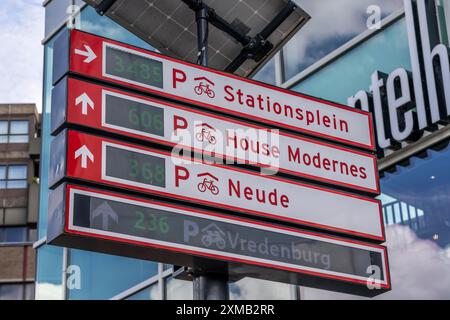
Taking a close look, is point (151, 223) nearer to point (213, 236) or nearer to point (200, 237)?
point (200, 237)

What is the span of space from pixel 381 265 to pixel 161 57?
2.62 metres

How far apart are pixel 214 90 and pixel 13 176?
44.6 meters

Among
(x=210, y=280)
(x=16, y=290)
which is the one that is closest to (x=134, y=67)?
(x=210, y=280)

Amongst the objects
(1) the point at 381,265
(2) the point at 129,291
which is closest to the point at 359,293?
(1) the point at 381,265

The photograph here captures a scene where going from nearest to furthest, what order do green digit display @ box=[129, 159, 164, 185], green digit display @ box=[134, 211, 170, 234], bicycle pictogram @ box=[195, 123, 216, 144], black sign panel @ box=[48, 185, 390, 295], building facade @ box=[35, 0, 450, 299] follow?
1. black sign panel @ box=[48, 185, 390, 295]
2. green digit display @ box=[134, 211, 170, 234]
3. green digit display @ box=[129, 159, 164, 185]
4. bicycle pictogram @ box=[195, 123, 216, 144]
5. building facade @ box=[35, 0, 450, 299]

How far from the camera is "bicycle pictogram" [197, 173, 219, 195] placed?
7707 millimetres

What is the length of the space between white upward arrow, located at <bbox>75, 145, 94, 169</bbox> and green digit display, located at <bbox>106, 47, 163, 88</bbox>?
82 centimetres

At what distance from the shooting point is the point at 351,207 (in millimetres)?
8445

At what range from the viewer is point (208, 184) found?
25.4ft

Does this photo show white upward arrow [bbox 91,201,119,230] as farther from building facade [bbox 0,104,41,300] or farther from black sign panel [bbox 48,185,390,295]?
building facade [bbox 0,104,41,300]

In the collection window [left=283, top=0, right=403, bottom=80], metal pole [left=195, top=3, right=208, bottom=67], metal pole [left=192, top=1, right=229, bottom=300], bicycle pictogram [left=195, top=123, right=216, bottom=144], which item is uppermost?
window [left=283, top=0, right=403, bottom=80]

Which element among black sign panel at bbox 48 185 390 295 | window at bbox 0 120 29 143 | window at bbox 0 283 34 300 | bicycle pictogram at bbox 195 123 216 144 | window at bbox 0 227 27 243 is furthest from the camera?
window at bbox 0 120 29 143

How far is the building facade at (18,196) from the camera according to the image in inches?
1864

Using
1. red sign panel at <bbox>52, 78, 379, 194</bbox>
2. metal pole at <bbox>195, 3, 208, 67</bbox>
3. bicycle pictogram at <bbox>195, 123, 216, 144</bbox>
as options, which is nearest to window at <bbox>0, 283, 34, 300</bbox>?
metal pole at <bbox>195, 3, 208, 67</bbox>
